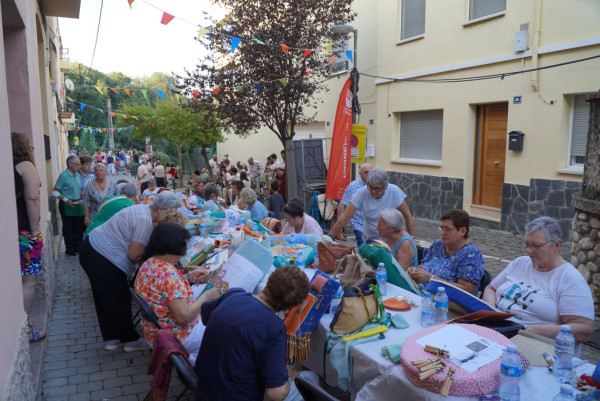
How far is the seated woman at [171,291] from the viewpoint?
10.9 feet

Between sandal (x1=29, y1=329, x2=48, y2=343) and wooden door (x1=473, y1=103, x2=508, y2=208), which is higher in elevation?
wooden door (x1=473, y1=103, x2=508, y2=208)

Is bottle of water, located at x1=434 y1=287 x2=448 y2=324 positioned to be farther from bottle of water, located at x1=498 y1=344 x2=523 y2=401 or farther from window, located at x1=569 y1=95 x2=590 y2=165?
window, located at x1=569 y1=95 x2=590 y2=165

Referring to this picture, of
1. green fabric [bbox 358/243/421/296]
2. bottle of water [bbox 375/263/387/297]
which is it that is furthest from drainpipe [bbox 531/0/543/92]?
bottle of water [bbox 375/263/387/297]

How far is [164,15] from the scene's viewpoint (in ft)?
28.0

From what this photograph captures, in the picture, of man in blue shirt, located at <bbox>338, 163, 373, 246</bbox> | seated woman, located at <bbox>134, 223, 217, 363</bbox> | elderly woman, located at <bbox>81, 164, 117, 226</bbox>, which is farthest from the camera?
elderly woman, located at <bbox>81, 164, 117, 226</bbox>

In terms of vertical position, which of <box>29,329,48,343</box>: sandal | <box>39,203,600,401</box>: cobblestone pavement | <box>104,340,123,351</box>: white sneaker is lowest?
<box>39,203,600,401</box>: cobblestone pavement

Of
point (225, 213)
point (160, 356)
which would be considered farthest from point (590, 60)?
point (160, 356)

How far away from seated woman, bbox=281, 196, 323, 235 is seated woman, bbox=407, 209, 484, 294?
2.04 meters

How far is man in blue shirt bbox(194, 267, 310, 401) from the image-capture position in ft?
7.73

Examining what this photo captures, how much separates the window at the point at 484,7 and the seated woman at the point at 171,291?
32.5 feet

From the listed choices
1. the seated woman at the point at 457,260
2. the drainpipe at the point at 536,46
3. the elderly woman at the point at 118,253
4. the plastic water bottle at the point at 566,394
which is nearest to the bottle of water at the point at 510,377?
the plastic water bottle at the point at 566,394

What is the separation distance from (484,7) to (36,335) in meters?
11.1

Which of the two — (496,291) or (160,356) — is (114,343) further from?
(496,291)

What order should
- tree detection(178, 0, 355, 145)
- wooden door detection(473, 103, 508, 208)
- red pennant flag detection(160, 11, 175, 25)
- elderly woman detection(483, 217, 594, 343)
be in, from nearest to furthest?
elderly woman detection(483, 217, 594, 343), red pennant flag detection(160, 11, 175, 25), wooden door detection(473, 103, 508, 208), tree detection(178, 0, 355, 145)
